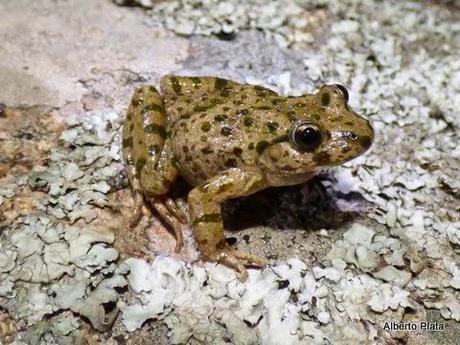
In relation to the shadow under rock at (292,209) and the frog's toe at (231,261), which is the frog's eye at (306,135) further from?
the frog's toe at (231,261)

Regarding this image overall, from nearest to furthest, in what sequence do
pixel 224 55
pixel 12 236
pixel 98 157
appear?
pixel 12 236 → pixel 98 157 → pixel 224 55

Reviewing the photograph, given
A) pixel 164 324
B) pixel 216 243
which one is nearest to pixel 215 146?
pixel 216 243

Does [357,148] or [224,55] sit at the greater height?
[357,148]

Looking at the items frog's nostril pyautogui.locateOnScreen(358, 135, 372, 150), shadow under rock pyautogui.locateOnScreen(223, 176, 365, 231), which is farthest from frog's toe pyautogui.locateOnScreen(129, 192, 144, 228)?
frog's nostril pyautogui.locateOnScreen(358, 135, 372, 150)

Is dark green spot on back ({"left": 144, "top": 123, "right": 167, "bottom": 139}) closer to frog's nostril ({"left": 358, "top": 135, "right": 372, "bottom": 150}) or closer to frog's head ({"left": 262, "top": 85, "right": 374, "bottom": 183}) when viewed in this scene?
frog's head ({"left": 262, "top": 85, "right": 374, "bottom": 183})

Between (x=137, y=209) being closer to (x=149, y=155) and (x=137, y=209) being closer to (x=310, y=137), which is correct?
(x=149, y=155)

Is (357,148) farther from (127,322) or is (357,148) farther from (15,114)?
(15,114)

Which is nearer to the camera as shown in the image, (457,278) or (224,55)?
(457,278)

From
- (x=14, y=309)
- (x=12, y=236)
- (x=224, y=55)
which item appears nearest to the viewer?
(x=14, y=309)

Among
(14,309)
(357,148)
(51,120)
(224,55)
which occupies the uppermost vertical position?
(357,148)
